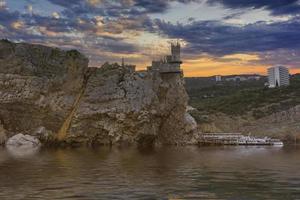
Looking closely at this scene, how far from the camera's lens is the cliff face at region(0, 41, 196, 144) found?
7988 centimetres

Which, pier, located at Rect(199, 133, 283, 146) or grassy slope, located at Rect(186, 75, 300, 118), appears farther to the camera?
grassy slope, located at Rect(186, 75, 300, 118)

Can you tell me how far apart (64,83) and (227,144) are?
29655 mm

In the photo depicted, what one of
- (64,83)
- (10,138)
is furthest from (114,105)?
(10,138)

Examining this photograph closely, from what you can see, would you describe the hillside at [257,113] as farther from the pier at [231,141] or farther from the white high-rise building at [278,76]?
the white high-rise building at [278,76]

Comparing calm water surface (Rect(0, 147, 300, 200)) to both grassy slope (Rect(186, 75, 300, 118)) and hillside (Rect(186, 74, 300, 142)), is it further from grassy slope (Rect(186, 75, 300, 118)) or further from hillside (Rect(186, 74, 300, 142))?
grassy slope (Rect(186, 75, 300, 118))

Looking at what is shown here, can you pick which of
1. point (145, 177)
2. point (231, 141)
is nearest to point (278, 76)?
point (231, 141)

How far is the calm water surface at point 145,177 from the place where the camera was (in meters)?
32.5

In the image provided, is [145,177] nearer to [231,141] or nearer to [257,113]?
[231,141]

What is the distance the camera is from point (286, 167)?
5009 centimetres

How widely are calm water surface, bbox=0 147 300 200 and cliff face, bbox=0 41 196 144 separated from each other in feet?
63.9

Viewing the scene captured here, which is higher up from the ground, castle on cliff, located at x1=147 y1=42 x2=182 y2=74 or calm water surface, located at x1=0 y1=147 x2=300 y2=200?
castle on cliff, located at x1=147 y1=42 x2=182 y2=74

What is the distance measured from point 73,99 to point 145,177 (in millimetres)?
41415

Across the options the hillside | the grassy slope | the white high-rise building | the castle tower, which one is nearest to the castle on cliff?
the castle tower

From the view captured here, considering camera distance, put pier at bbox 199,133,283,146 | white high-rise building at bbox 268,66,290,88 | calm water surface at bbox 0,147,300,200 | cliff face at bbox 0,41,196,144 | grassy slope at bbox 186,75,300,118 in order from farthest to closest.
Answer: white high-rise building at bbox 268,66,290,88 → grassy slope at bbox 186,75,300,118 → pier at bbox 199,133,283,146 → cliff face at bbox 0,41,196,144 → calm water surface at bbox 0,147,300,200
